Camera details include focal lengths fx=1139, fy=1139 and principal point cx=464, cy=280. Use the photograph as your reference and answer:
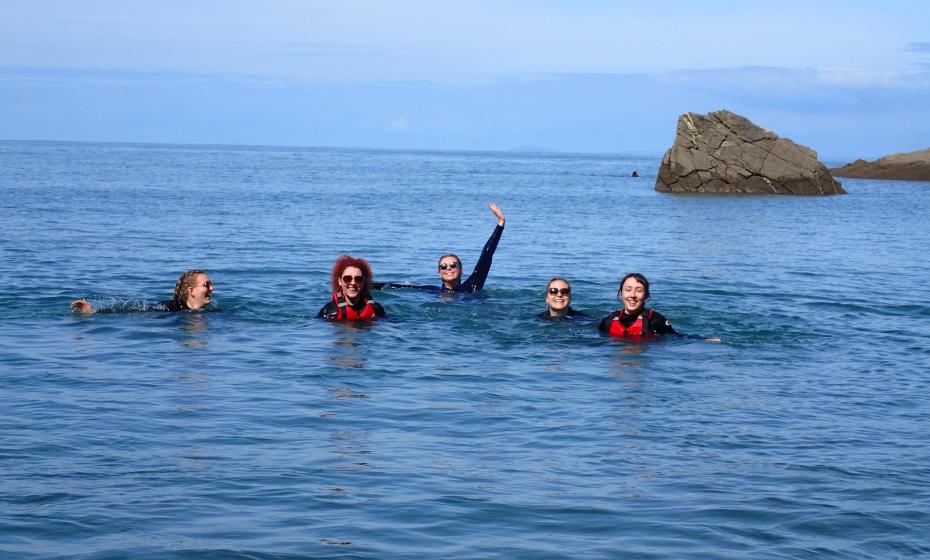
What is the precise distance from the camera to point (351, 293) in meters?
15.9

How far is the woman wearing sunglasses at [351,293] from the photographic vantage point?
51.2 feet

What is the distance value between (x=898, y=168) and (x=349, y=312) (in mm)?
91854

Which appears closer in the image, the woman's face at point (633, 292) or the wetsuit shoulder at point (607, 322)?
the woman's face at point (633, 292)

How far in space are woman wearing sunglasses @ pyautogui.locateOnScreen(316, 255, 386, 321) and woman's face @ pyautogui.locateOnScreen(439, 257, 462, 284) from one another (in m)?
1.86

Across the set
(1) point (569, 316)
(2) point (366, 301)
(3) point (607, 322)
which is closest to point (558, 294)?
(1) point (569, 316)

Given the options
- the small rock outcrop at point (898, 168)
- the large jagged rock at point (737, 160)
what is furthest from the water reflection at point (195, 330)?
the small rock outcrop at point (898, 168)

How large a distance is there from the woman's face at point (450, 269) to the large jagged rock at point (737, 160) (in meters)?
52.2

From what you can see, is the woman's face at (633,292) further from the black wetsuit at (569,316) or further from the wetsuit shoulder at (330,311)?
the wetsuit shoulder at (330,311)

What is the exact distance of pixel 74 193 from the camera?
52.8 m

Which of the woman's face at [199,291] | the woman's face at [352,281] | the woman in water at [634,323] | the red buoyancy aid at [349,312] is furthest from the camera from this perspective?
the red buoyancy aid at [349,312]

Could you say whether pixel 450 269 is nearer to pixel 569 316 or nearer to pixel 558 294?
pixel 569 316

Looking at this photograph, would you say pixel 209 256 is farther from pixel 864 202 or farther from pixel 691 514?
pixel 864 202

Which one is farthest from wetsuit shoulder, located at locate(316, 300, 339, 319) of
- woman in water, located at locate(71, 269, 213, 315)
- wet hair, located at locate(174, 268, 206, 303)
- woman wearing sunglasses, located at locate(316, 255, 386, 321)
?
wet hair, located at locate(174, 268, 206, 303)

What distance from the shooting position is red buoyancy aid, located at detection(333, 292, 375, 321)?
1623 centimetres
